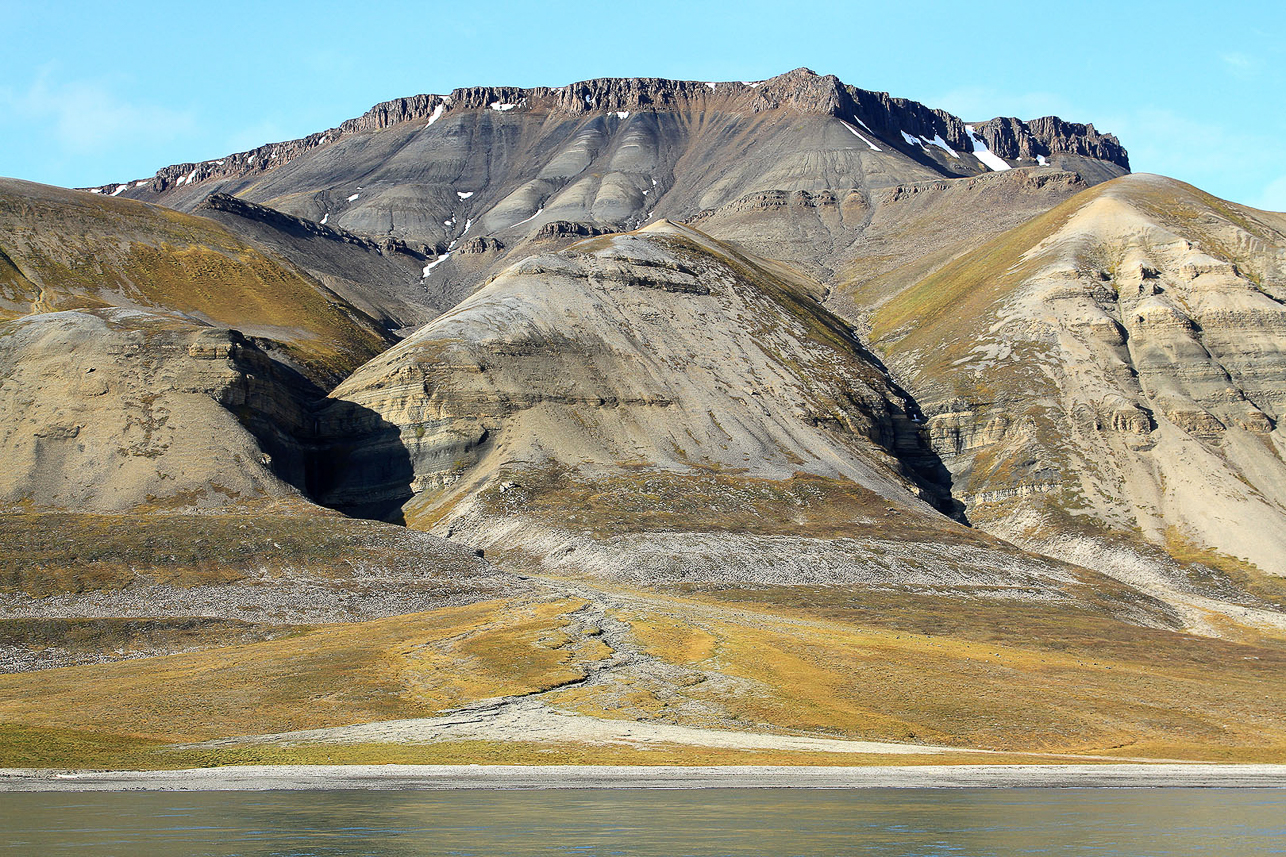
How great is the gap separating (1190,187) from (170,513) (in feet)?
581

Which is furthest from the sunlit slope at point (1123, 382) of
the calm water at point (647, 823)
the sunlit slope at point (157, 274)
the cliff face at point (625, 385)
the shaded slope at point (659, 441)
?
the calm water at point (647, 823)

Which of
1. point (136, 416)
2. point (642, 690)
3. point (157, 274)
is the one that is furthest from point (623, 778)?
point (157, 274)

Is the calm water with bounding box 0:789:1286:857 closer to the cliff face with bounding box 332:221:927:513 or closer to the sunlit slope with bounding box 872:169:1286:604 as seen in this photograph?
the cliff face with bounding box 332:221:927:513

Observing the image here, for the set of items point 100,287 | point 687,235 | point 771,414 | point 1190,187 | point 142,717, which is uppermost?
point 1190,187

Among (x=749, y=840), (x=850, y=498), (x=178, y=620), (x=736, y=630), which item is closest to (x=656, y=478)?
(x=850, y=498)

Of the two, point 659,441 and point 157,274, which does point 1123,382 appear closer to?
point 659,441

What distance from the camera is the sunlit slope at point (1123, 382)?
122812 mm

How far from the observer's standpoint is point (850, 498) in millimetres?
119750

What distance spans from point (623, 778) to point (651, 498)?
71539 mm

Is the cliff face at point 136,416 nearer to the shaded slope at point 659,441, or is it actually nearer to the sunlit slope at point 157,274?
the shaded slope at point 659,441

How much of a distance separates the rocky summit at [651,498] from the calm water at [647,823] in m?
7.69

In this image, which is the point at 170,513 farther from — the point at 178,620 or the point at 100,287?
the point at 100,287

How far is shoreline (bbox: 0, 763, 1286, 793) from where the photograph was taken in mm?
37562

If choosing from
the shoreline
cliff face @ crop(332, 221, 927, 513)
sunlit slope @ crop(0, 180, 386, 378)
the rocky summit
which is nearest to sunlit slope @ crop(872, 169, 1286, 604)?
the rocky summit
